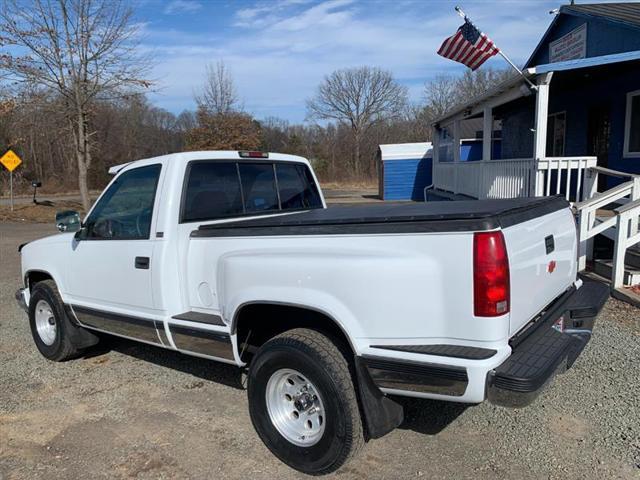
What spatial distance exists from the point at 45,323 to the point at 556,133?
13.9 meters

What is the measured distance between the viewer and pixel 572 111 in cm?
1338

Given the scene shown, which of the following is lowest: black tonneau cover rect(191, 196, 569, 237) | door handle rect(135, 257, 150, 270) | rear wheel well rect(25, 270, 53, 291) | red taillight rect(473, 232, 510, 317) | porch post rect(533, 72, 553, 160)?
rear wheel well rect(25, 270, 53, 291)

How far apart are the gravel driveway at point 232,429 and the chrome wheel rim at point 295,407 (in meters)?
0.22

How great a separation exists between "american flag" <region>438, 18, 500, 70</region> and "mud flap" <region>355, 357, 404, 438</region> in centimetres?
1010

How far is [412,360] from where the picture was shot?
260 cm

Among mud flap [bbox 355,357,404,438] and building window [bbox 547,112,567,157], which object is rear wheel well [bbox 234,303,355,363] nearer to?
mud flap [bbox 355,357,404,438]

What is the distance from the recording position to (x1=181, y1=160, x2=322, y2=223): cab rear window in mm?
3939

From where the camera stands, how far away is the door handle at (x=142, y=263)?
3.80 m

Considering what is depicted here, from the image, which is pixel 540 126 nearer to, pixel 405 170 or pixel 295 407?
pixel 295 407

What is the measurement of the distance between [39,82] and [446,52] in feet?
45.0

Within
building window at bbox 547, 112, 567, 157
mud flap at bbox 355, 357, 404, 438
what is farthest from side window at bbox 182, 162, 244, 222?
building window at bbox 547, 112, 567, 157

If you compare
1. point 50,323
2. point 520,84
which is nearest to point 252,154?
point 50,323

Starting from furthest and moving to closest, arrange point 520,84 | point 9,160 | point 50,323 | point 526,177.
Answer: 1. point 9,160
2. point 520,84
3. point 526,177
4. point 50,323

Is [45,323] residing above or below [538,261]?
below
